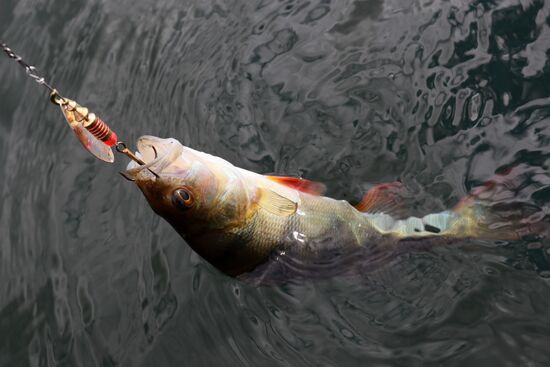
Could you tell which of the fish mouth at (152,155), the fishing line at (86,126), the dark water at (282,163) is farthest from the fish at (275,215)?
the fishing line at (86,126)

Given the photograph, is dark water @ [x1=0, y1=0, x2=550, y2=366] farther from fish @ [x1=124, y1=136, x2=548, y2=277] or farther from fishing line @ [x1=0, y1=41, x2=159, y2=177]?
fishing line @ [x1=0, y1=41, x2=159, y2=177]

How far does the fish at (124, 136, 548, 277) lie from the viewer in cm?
370

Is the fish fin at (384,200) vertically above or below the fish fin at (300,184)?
below

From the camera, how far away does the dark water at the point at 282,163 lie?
4184mm

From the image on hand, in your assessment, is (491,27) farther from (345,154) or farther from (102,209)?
(102,209)

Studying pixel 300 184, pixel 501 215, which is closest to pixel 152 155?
pixel 300 184

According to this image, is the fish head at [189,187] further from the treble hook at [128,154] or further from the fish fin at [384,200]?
the fish fin at [384,200]

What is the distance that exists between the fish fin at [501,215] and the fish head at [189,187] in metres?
1.44

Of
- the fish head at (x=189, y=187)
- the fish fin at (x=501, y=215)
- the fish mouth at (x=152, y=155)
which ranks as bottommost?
the fish fin at (x=501, y=215)

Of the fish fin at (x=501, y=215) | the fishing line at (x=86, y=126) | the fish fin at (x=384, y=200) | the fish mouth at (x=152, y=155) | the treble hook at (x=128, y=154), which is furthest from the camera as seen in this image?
the fish fin at (x=384, y=200)

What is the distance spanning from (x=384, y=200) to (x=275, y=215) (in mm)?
881

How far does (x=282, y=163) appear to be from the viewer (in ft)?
16.3

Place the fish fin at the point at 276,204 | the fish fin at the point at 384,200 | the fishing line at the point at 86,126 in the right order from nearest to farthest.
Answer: the fishing line at the point at 86,126 < the fish fin at the point at 276,204 < the fish fin at the point at 384,200

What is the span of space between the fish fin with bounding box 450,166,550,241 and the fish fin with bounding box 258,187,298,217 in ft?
3.59
